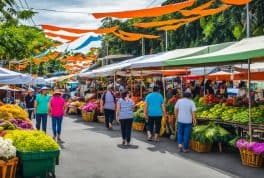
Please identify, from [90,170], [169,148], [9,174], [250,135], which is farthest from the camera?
[169,148]

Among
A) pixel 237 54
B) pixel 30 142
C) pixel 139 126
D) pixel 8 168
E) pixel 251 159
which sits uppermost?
pixel 237 54

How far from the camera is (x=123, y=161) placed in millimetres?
11070

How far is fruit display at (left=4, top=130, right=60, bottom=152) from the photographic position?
323 inches

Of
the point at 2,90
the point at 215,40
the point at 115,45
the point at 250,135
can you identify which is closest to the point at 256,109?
the point at 250,135

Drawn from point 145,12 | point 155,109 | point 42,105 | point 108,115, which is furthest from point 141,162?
point 108,115

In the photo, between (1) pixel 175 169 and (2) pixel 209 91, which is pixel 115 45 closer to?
(2) pixel 209 91

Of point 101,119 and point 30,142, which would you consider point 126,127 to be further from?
point 101,119

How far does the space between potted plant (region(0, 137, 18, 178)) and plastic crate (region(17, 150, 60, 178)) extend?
212 millimetres

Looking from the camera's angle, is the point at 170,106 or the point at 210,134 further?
the point at 170,106

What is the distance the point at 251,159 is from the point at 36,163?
17.0 feet

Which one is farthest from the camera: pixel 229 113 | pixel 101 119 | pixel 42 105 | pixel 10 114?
pixel 101 119

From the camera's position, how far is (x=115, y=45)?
5984 centimetres

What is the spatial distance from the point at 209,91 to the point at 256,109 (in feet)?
45.1

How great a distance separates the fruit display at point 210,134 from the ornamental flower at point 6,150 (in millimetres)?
6057
